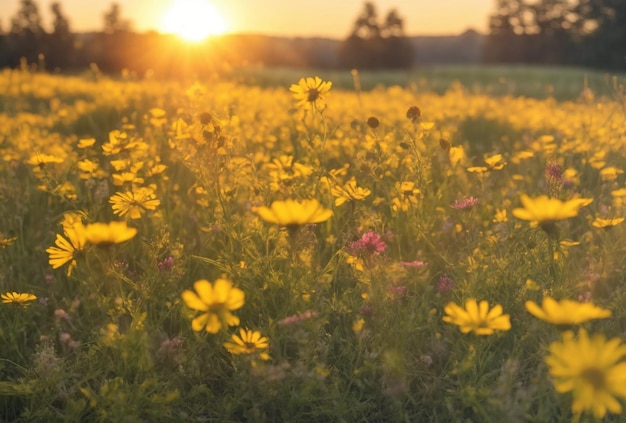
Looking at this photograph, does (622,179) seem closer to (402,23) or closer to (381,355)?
(381,355)

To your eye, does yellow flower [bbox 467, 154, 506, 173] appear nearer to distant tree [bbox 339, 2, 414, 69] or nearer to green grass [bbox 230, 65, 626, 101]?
green grass [bbox 230, 65, 626, 101]

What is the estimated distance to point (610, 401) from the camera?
109 centimetres

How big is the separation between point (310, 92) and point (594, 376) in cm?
160

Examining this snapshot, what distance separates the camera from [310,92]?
2.43 m

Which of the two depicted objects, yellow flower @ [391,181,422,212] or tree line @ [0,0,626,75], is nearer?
yellow flower @ [391,181,422,212]

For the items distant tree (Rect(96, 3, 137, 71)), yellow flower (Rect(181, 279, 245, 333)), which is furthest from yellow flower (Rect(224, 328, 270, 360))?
distant tree (Rect(96, 3, 137, 71))

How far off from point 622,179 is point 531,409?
2.01 metres

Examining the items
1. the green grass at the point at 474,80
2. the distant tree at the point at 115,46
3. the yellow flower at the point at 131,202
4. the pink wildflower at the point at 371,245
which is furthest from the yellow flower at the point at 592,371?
the distant tree at the point at 115,46

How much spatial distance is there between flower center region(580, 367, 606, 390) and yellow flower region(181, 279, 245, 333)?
710mm

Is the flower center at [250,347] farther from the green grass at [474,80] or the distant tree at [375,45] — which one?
the distant tree at [375,45]

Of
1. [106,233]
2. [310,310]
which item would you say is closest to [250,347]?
[310,310]

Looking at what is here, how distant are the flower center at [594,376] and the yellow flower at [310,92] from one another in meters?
1.52

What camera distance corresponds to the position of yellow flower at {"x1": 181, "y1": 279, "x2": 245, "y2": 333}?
138 cm

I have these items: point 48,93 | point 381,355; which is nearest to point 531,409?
point 381,355
